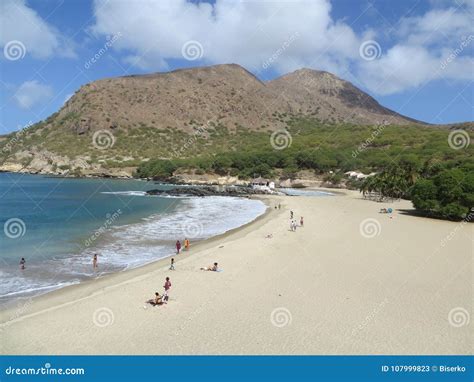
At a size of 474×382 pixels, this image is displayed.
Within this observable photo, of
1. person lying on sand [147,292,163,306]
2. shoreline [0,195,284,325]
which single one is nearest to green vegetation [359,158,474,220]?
shoreline [0,195,284,325]

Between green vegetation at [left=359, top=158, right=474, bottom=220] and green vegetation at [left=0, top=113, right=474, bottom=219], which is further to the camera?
green vegetation at [left=0, top=113, right=474, bottom=219]

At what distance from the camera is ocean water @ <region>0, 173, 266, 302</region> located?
1973 cm

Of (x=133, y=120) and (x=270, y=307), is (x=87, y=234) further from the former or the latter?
(x=133, y=120)

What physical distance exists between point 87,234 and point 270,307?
829 inches

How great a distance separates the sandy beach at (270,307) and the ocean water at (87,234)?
2.21 metres

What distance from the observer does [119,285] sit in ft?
57.1

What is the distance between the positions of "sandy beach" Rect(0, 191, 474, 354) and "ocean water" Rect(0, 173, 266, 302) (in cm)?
221

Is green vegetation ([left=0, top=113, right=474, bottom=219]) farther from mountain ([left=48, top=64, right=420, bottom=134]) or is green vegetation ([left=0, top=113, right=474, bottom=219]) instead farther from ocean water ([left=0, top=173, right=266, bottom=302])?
ocean water ([left=0, top=173, right=266, bottom=302])

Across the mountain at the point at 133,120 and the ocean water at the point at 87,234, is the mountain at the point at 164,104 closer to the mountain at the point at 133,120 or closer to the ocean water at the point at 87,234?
the mountain at the point at 133,120

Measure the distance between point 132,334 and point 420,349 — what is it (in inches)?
309

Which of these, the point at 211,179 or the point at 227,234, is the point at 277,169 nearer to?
the point at 211,179

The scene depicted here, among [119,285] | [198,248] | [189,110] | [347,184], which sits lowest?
[119,285]

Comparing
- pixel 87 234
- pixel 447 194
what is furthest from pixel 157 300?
pixel 447 194
